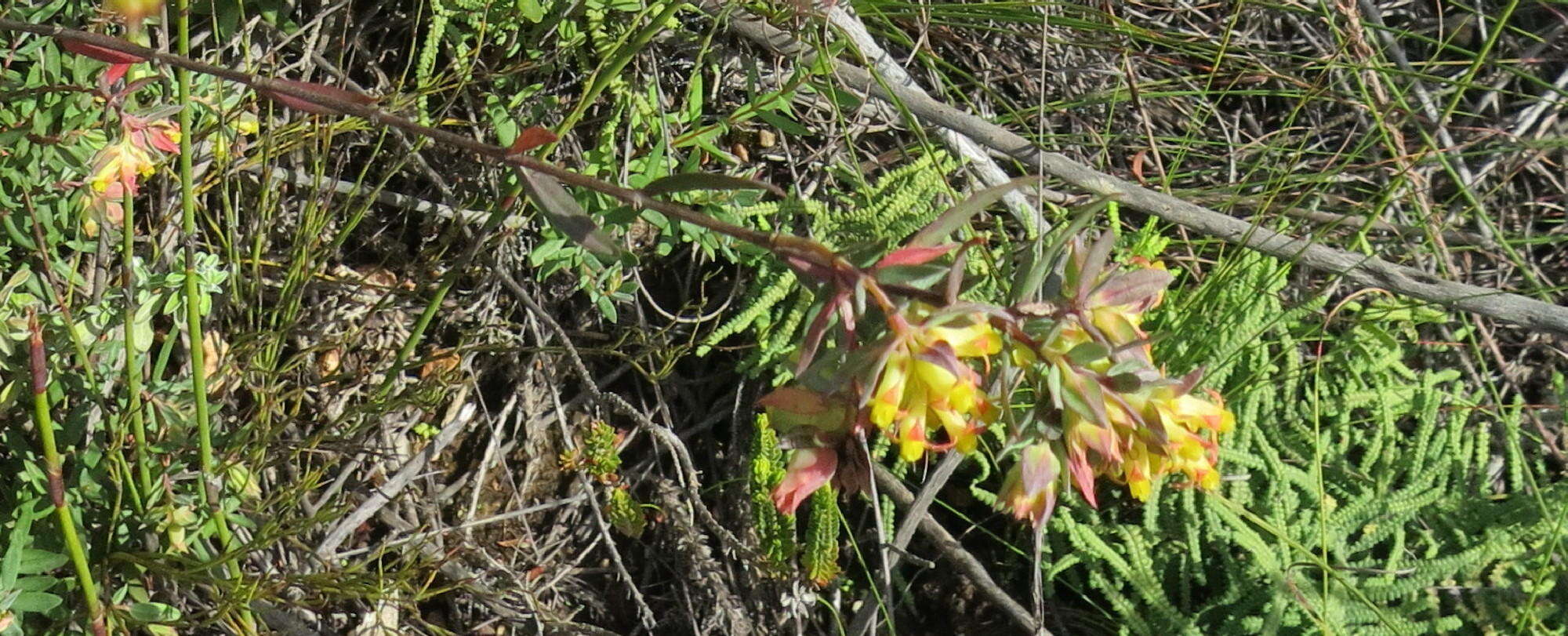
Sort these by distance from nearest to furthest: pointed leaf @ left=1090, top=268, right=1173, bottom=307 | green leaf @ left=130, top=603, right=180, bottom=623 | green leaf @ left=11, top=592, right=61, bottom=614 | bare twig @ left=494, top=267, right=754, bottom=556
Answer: pointed leaf @ left=1090, top=268, right=1173, bottom=307 < green leaf @ left=11, top=592, right=61, bottom=614 < green leaf @ left=130, top=603, right=180, bottom=623 < bare twig @ left=494, top=267, right=754, bottom=556

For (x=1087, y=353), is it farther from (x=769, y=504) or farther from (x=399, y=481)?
(x=399, y=481)

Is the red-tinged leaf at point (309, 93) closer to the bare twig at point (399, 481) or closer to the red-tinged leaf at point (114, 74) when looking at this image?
the red-tinged leaf at point (114, 74)

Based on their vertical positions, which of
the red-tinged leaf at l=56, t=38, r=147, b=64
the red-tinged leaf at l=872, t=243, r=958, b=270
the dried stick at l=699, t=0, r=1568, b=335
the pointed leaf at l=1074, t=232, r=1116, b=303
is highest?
the red-tinged leaf at l=56, t=38, r=147, b=64

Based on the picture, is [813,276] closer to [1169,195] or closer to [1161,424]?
[1161,424]

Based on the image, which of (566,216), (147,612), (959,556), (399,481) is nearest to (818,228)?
(959,556)

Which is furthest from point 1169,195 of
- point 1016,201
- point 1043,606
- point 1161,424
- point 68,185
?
point 68,185

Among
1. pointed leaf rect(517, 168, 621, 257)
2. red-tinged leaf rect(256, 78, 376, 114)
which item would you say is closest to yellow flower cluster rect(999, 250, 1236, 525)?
pointed leaf rect(517, 168, 621, 257)

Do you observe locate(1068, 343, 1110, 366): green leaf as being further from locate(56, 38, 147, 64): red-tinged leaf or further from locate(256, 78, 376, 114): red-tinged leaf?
locate(56, 38, 147, 64): red-tinged leaf

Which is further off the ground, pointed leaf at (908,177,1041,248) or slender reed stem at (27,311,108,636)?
pointed leaf at (908,177,1041,248)
